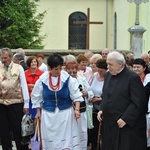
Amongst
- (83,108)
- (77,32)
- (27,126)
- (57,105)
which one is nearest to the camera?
(57,105)

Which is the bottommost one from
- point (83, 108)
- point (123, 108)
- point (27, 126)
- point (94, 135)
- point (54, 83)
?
point (94, 135)

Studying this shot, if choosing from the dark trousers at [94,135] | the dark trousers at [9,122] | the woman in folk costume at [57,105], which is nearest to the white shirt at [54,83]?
the woman in folk costume at [57,105]

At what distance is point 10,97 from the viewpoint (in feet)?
29.8

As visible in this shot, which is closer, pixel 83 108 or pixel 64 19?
pixel 83 108

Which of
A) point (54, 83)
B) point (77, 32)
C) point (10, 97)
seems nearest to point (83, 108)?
point (54, 83)

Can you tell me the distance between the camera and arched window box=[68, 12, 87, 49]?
34.1 metres

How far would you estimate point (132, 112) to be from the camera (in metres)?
7.37

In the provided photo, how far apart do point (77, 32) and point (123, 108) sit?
27.0m

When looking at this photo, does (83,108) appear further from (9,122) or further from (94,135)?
(9,122)

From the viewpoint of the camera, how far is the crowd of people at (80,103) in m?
7.50

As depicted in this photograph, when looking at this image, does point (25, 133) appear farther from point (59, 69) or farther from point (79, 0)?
point (79, 0)

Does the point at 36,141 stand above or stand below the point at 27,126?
below

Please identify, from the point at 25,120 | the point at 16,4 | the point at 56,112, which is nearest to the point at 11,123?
the point at 25,120

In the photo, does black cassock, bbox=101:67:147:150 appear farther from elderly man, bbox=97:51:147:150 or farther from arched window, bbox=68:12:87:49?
arched window, bbox=68:12:87:49
